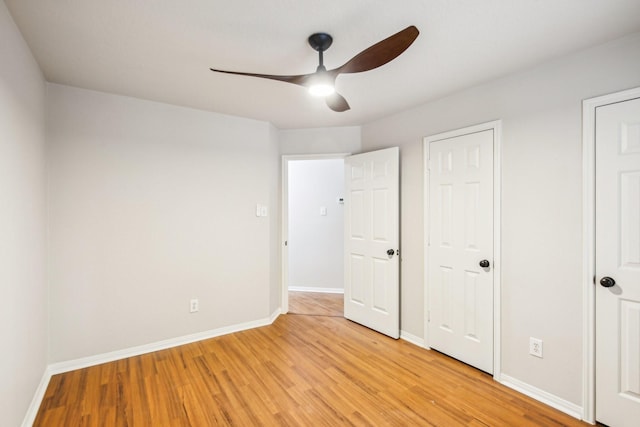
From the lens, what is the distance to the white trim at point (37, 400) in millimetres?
1805

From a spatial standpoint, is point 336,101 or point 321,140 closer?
point 336,101

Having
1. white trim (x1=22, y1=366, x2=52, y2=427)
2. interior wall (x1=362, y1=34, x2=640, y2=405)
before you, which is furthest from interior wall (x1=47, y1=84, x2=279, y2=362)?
interior wall (x1=362, y1=34, x2=640, y2=405)

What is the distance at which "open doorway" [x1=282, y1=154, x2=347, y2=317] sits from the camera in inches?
187

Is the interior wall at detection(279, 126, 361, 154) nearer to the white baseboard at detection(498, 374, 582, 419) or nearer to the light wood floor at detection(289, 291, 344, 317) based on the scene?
the light wood floor at detection(289, 291, 344, 317)

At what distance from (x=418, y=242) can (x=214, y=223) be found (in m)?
2.11

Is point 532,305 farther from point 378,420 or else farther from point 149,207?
point 149,207

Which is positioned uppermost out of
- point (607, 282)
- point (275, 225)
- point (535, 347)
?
point (275, 225)

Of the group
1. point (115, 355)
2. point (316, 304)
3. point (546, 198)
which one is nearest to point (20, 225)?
point (115, 355)

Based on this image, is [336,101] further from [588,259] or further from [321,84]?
[588,259]

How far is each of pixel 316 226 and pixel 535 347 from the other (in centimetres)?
329

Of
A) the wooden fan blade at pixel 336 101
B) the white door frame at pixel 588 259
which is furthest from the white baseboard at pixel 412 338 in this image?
the wooden fan blade at pixel 336 101

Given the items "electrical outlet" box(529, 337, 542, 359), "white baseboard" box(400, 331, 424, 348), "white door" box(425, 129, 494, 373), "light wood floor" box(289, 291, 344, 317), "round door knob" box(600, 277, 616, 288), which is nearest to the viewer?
"round door knob" box(600, 277, 616, 288)

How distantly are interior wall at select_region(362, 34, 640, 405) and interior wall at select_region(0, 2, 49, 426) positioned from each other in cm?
306

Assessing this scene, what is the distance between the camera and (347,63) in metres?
1.56
